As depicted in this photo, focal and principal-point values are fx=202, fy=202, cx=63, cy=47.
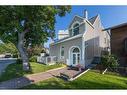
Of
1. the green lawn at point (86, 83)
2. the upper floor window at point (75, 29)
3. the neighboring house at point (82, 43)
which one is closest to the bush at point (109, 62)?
the neighboring house at point (82, 43)

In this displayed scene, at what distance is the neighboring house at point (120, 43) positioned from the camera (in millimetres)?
15383

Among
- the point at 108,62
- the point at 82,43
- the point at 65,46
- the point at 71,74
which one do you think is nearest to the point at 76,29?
the point at 82,43

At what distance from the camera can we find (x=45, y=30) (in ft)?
46.2

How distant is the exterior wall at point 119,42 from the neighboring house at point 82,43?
0.51 metres

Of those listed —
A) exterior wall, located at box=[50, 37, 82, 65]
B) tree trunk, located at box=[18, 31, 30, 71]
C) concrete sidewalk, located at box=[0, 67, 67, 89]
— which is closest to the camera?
concrete sidewalk, located at box=[0, 67, 67, 89]

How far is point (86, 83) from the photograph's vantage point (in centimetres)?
1113

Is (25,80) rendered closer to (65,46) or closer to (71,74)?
(71,74)

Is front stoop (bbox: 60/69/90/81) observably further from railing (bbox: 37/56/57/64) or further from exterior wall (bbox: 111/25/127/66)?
railing (bbox: 37/56/57/64)

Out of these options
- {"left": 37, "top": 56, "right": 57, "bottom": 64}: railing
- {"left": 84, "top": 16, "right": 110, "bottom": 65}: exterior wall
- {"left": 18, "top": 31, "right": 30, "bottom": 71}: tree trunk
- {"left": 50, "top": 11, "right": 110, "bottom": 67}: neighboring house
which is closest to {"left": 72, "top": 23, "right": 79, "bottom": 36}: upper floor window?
{"left": 50, "top": 11, "right": 110, "bottom": 67}: neighboring house

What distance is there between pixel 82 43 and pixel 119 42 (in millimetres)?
3000

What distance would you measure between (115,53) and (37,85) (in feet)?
25.2

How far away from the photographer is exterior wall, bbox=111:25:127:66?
50.7ft

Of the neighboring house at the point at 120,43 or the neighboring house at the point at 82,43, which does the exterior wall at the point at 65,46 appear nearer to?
the neighboring house at the point at 82,43
